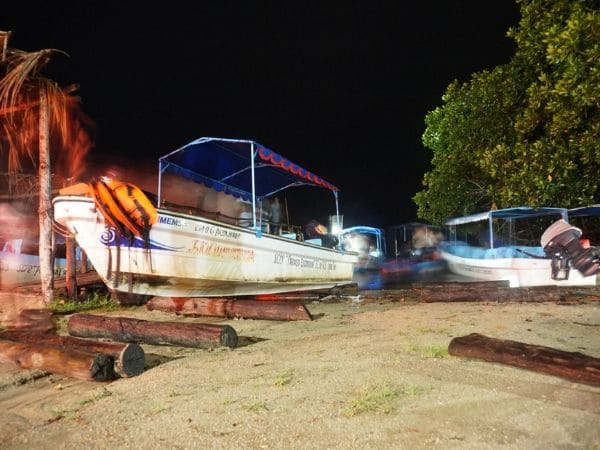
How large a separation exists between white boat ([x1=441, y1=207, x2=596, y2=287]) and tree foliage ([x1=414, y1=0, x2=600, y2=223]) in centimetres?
181

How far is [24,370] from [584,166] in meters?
11.3

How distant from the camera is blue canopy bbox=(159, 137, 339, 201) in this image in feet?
30.4

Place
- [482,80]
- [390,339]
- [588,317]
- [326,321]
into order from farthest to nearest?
1. [482,80]
2. [326,321]
3. [588,317]
4. [390,339]

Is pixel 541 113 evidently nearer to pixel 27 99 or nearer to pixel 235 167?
pixel 235 167

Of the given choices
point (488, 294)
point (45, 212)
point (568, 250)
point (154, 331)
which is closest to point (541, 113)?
point (568, 250)

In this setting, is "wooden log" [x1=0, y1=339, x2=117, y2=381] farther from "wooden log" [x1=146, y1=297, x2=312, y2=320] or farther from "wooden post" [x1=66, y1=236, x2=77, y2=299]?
"wooden post" [x1=66, y1=236, x2=77, y2=299]

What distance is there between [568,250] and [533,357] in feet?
22.9

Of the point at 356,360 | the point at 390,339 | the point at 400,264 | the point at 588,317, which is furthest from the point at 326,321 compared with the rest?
the point at 400,264

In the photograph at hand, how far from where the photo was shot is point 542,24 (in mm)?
8398

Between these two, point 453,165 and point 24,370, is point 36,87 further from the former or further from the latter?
point 453,165

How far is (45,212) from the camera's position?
27.9 ft

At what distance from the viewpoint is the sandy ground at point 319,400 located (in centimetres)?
287

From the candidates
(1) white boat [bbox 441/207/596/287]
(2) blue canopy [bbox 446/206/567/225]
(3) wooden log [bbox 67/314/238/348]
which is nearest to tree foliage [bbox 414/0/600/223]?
(2) blue canopy [bbox 446/206/567/225]

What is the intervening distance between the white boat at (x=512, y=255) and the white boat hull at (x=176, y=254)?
7.00 m
